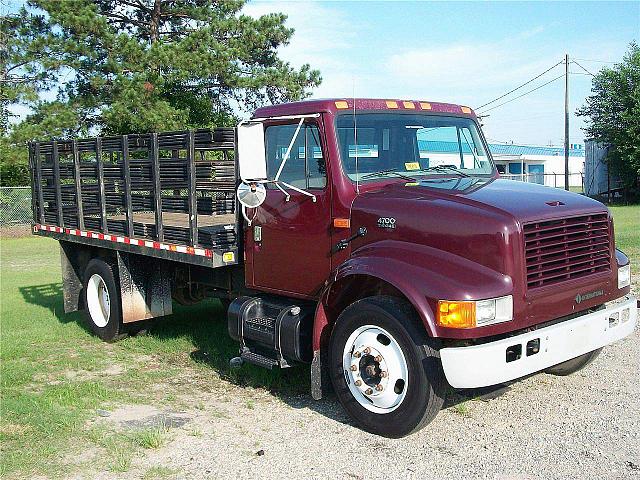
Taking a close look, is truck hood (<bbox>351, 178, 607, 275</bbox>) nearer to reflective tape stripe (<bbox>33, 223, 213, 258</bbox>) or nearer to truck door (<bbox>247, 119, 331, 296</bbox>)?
truck door (<bbox>247, 119, 331, 296</bbox>)

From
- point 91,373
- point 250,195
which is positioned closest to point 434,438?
point 250,195

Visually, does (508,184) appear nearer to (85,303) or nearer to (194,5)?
(85,303)

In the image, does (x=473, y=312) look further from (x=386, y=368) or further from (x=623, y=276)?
(x=623, y=276)

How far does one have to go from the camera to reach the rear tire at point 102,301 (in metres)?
8.14

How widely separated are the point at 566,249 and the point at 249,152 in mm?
2448

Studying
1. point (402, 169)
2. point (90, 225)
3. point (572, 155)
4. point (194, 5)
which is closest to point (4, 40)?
point (194, 5)

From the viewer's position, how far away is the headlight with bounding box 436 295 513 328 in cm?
439

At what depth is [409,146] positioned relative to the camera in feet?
19.1

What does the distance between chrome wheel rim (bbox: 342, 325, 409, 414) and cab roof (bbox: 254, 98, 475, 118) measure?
1.79 meters

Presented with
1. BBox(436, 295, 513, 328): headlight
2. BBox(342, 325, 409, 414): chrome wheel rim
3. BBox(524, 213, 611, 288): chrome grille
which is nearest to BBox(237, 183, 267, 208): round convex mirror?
BBox(342, 325, 409, 414): chrome wheel rim

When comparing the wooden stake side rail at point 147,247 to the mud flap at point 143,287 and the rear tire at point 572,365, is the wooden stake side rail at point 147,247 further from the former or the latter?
the rear tire at point 572,365

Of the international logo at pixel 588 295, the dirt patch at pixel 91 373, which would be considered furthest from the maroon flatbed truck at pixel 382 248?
the dirt patch at pixel 91 373

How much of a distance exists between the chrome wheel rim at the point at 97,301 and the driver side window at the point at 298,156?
3.54 m

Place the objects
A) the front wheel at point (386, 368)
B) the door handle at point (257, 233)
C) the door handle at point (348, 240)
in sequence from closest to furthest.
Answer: the front wheel at point (386, 368), the door handle at point (348, 240), the door handle at point (257, 233)
